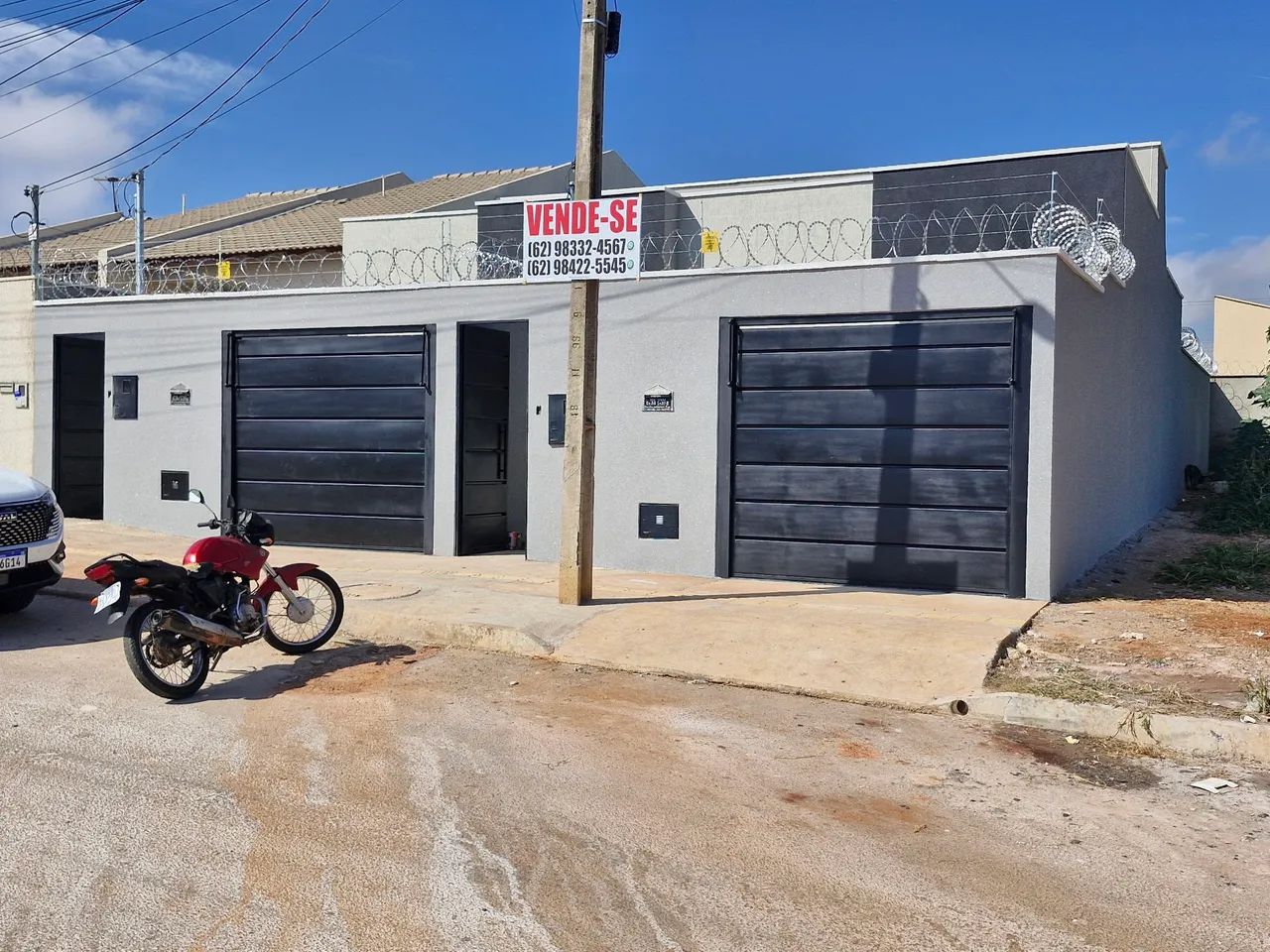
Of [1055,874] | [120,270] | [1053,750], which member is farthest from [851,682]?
[120,270]

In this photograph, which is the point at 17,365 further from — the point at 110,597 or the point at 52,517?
the point at 110,597

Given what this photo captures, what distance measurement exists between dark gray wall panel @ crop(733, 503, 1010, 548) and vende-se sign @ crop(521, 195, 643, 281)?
3.30 m

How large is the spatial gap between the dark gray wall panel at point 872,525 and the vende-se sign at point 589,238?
3296mm

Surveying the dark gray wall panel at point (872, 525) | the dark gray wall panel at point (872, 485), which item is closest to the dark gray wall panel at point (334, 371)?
the dark gray wall panel at point (872, 485)

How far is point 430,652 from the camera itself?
27.5 ft

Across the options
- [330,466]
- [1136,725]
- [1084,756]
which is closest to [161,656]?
[1084,756]

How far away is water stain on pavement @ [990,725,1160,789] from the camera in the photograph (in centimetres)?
578

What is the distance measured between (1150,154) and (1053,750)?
1334 cm

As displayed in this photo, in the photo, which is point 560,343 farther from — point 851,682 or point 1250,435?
point 1250,435

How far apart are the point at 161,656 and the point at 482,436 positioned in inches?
269

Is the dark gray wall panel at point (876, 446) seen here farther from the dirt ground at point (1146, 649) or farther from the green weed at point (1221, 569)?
the green weed at point (1221, 569)

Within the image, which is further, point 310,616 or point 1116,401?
point 1116,401

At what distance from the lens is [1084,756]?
6.18m

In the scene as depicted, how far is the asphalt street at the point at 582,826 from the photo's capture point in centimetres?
389
